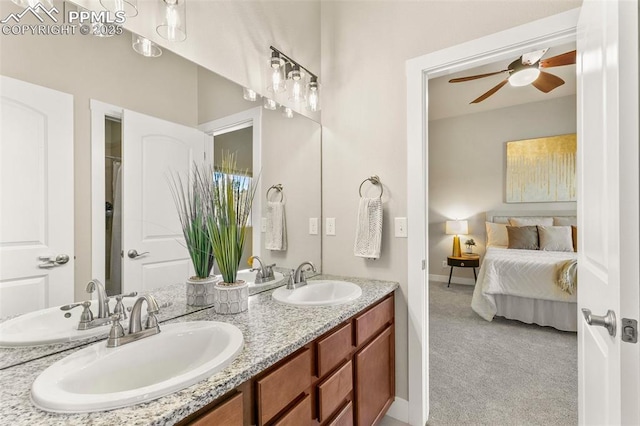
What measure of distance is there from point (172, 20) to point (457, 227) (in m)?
4.81

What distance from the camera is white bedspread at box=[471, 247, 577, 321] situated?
124 inches

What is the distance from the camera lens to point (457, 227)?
5000mm

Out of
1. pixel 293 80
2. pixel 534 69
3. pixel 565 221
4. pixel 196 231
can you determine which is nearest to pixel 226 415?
pixel 196 231

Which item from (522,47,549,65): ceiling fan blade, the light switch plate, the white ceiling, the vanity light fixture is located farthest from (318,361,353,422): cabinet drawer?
the white ceiling

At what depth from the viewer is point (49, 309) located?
903 mm

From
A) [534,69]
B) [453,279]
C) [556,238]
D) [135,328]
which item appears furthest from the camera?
[453,279]

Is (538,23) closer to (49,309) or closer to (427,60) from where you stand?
(427,60)

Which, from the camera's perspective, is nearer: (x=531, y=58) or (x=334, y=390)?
(x=334, y=390)

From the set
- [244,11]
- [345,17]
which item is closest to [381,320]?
[244,11]

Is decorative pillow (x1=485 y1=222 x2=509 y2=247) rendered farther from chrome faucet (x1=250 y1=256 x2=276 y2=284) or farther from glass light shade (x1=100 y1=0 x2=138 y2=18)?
glass light shade (x1=100 y1=0 x2=138 y2=18)

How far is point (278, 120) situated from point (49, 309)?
1391mm

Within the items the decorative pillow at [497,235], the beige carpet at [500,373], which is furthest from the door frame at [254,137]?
the decorative pillow at [497,235]

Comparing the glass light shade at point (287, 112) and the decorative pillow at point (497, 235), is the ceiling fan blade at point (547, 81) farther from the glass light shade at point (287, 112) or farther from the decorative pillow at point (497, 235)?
the glass light shade at point (287, 112)

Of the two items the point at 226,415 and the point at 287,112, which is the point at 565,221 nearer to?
the point at 287,112
